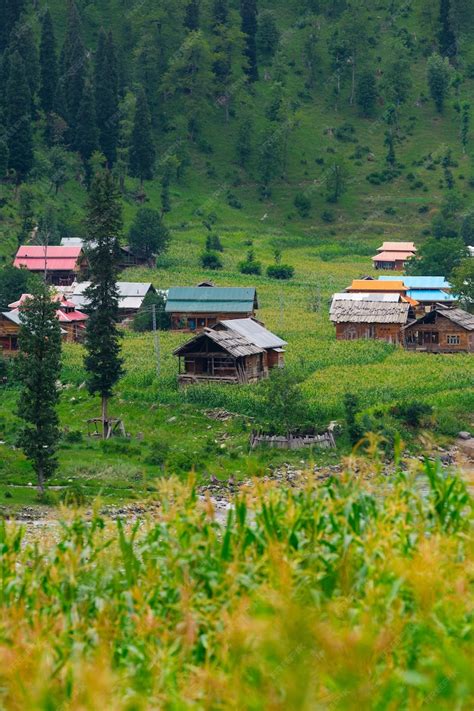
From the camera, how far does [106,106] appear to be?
111m

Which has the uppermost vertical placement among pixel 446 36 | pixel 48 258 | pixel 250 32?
pixel 446 36

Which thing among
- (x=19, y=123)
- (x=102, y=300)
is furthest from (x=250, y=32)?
(x=102, y=300)

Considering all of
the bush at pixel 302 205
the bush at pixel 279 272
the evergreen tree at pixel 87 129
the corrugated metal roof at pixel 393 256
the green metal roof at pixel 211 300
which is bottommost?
the green metal roof at pixel 211 300

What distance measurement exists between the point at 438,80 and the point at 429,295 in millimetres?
54489

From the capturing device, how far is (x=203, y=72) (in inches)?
5074

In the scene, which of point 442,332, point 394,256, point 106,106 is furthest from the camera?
point 106,106

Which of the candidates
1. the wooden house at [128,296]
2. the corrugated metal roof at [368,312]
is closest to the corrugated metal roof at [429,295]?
the corrugated metal roof at [368,312]

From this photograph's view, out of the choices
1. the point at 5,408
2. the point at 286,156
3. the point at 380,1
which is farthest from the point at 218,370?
the point at 380,1

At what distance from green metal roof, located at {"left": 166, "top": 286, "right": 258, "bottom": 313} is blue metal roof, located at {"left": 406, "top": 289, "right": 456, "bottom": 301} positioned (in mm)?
14365

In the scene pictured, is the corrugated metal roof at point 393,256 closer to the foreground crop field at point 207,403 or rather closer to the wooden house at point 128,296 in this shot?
the foreground crop field at point 207,403

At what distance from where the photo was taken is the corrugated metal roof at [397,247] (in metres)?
104

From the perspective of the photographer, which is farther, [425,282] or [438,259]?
[438,259]

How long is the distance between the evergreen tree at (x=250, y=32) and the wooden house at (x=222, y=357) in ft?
270

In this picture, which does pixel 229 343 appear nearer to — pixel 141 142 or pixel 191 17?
pixel 141 142
